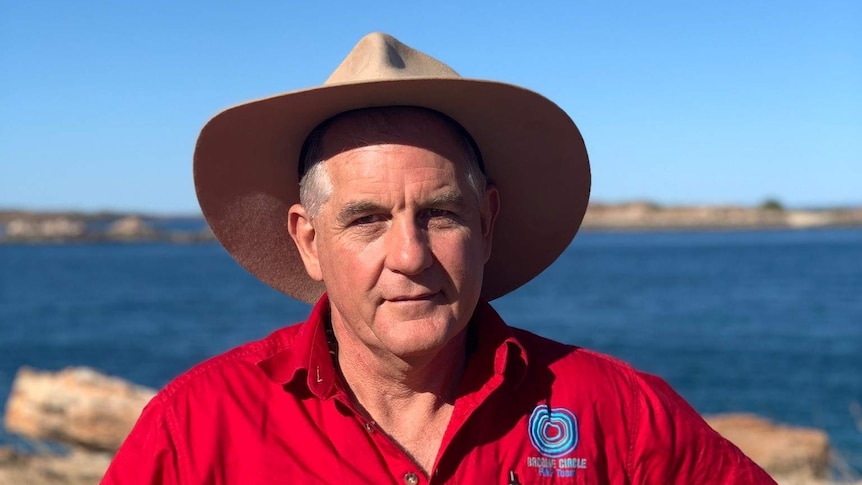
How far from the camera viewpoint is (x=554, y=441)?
8.10 ft

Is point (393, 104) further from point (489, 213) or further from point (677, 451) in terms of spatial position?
point (677, 451)

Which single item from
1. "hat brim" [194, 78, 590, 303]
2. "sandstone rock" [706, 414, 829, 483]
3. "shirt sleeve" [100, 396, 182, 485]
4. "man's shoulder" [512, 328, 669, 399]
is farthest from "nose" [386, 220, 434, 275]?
"sandstone rock" [706, 414, 829, 483]

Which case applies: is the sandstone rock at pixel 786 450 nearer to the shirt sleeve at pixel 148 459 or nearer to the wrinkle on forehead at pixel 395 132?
the wrinkle on forehead at pixel 395 132

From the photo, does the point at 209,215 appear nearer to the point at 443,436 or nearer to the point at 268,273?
the point at 268,273

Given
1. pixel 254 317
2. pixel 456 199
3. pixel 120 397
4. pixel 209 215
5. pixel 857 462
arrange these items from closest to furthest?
pixel 456 199, pixel 209 215, pixel 120 397, pixel 857 462, pixel 254 317

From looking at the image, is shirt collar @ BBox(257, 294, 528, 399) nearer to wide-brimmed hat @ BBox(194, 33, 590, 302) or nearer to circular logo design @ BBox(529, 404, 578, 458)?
circular logo design @ BBox(529, 404, 578, 458)

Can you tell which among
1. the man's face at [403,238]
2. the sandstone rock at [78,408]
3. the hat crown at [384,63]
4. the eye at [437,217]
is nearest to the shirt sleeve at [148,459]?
the man's face at [403,238]

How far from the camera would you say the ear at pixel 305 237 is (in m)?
2.70

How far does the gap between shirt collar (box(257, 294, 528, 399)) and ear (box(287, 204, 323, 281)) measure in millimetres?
96

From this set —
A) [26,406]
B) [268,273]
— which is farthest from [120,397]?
[268,273]

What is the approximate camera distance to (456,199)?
2.45 metres

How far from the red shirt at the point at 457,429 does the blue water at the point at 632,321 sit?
12.8 m

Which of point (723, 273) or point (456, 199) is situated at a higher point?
point (723, 273)

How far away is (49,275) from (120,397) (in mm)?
88383
